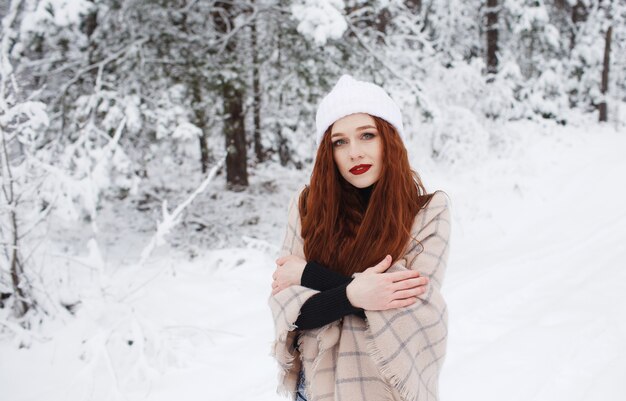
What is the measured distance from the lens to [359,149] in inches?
64.2

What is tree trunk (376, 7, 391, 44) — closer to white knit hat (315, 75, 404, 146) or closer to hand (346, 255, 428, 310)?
white knit hat (315, 75, 404, 146)

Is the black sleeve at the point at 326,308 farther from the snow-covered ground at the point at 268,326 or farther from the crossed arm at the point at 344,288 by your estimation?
the snow-covered ground at the point at 268,326

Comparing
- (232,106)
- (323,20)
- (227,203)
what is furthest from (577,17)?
(323,20)

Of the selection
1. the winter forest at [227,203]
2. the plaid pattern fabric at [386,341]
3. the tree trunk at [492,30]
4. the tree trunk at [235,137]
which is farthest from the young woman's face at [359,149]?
the tree trunk at [492,30]

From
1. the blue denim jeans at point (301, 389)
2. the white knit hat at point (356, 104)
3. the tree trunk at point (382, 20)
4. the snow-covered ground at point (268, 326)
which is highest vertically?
the tree trunk at point (382, 20)

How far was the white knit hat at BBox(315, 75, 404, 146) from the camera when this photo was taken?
1642mm

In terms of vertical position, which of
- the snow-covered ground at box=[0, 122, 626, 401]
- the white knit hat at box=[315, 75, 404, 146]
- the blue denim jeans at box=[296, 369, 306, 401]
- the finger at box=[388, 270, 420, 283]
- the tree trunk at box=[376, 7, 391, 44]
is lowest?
the snow-covered ground at box=[0, 122, 626, 401]

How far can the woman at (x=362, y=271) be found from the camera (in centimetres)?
140

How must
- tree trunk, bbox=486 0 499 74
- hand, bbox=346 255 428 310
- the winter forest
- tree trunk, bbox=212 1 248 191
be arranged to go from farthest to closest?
tree trunk, bbox=486 0 499 74
tree trunk, bbox=212 1 248 191
the winter forest
hand, bbox=346 255 428 310

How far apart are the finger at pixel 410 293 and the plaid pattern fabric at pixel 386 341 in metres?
0.02

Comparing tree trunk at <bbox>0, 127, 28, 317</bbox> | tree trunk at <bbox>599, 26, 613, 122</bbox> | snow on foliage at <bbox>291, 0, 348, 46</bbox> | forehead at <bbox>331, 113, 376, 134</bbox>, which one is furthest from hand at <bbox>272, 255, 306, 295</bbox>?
tree trunk at <bbox>599, 26, 613, 122</bbox>

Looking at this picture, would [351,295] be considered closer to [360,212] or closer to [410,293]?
[410,293]

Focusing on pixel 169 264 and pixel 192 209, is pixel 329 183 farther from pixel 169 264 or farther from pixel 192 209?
pixel 192 209

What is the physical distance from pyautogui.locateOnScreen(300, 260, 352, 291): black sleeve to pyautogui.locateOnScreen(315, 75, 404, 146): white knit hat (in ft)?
1.80
